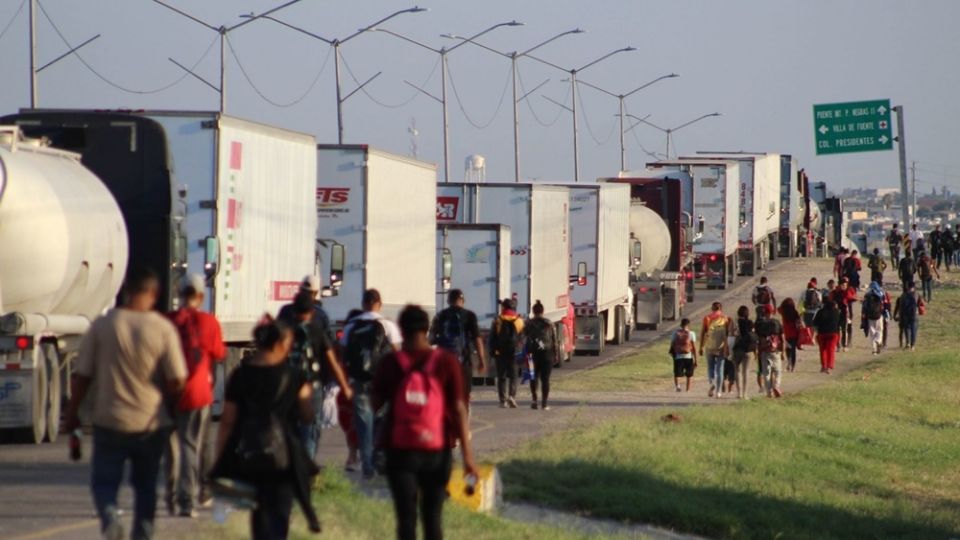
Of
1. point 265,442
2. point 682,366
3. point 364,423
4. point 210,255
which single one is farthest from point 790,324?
point 265,442

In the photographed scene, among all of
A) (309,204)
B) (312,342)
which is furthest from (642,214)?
(312,342)

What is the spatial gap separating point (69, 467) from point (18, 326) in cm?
189

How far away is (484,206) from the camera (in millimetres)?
Result: 36656

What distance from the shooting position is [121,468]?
35.3 ft

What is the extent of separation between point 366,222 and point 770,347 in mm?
6945

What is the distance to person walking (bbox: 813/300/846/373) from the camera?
121ft

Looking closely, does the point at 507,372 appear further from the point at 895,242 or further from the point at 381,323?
the point at 895,242

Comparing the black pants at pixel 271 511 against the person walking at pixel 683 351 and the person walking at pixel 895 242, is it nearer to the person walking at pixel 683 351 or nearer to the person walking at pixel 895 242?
the person walking at pixel 683 351

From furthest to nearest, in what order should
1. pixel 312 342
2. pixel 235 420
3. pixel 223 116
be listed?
pixel 223 116 < pixel 312 342 < pixel 235 420

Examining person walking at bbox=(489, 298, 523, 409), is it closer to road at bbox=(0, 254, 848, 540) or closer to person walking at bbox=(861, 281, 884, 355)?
road at bbox=(0, 254, 848, 540)

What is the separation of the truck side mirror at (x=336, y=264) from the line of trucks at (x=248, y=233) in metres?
0.02

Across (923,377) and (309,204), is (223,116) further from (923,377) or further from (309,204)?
(923,377)

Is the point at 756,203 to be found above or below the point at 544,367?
→ above

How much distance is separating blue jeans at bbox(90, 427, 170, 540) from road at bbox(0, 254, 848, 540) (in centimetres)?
173
